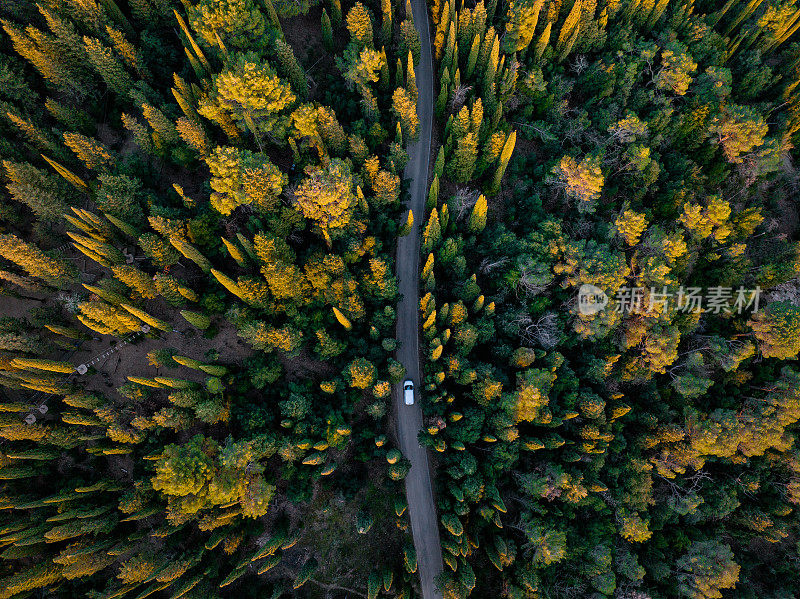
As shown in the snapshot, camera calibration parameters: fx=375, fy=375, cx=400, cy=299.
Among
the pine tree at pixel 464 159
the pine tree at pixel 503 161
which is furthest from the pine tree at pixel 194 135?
the pine tree at pixel 503 161

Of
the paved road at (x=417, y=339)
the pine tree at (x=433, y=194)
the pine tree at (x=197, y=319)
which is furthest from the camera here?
the pine tree at (x=433, y=194)

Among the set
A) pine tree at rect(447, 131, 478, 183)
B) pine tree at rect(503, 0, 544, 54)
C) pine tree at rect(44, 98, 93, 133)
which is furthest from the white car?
pine tree at rect(44, 98, 93, 133)

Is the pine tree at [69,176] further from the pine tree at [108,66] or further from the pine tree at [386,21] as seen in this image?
the pine tree at [386,21]

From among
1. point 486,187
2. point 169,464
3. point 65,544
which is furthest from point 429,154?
point 65,544

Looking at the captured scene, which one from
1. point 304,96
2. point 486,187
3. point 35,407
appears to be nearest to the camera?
point 35,407

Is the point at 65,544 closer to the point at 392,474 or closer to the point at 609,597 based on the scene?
the point at 392,474
